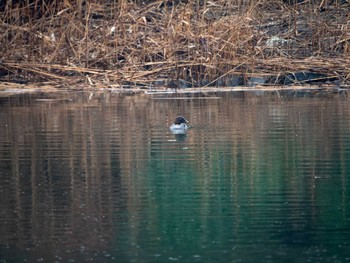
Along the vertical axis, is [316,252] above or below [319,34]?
below

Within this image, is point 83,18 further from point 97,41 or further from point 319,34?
point 319,34

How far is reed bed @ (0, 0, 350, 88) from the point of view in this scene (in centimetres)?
2278

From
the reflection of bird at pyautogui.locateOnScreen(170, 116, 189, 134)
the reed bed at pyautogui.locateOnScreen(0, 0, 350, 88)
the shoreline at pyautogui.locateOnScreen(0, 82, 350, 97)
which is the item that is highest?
the reed bed at pyautogui.locateOnScreen(0, 0, 350, 88)

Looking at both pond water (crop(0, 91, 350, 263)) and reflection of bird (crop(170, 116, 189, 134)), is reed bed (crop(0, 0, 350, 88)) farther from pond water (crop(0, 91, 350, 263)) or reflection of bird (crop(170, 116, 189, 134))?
reflection of bird (crop(170, 116, 189, 134))

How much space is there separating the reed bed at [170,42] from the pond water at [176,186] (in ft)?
18.0

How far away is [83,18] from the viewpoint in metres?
25.6

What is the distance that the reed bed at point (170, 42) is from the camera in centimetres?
2278

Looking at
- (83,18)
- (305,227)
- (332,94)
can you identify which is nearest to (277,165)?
(305,227)

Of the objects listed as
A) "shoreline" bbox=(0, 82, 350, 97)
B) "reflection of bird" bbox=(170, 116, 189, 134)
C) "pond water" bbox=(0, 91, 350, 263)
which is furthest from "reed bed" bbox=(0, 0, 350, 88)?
"reflection of bird" bbox=(170, 116, 189, 134)

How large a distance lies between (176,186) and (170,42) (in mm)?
13468

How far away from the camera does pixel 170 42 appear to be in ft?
77.2

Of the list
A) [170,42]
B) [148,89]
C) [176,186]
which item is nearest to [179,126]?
[176,186]

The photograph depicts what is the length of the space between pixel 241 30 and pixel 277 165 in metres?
12.5

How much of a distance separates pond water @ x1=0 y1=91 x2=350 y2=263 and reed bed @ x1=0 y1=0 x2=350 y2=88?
548 centimetres
